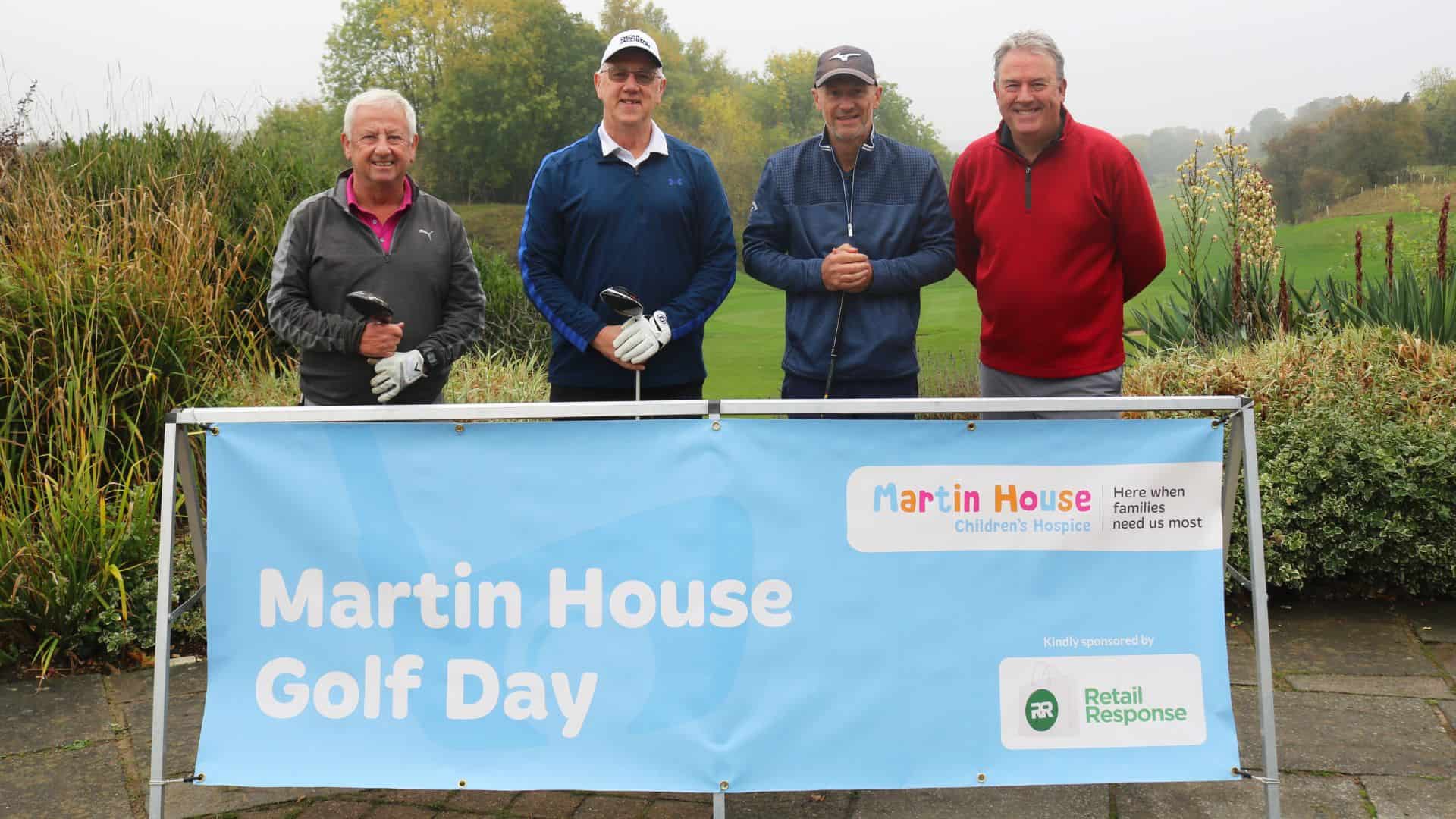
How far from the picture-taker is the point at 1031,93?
3.88m

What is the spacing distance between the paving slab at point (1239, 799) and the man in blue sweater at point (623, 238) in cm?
191

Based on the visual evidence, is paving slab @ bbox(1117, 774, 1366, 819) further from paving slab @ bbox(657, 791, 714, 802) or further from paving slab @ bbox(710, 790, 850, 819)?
paving slab @ bbox(657, 791, 714, 802)

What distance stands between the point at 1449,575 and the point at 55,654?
18.6 ft

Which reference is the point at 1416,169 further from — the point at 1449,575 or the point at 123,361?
the point at 123,361

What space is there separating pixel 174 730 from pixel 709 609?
2193 mm

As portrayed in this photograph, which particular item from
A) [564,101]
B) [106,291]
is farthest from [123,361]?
[564,101]

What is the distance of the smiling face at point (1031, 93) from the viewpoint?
3887 mm

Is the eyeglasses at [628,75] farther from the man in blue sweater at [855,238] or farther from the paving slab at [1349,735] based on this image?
the paving slab at [1349,735]

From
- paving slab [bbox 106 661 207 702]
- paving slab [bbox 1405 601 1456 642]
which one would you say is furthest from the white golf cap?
paving slab [bbox 1405 601 1456 642]

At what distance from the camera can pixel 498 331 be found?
10.5m

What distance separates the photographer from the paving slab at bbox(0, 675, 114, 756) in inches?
161

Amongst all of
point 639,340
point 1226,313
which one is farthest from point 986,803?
point 1226,313

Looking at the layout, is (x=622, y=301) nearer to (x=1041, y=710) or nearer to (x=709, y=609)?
(x=709, y=609)

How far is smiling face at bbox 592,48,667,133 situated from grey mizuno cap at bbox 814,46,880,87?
22.1 inches
